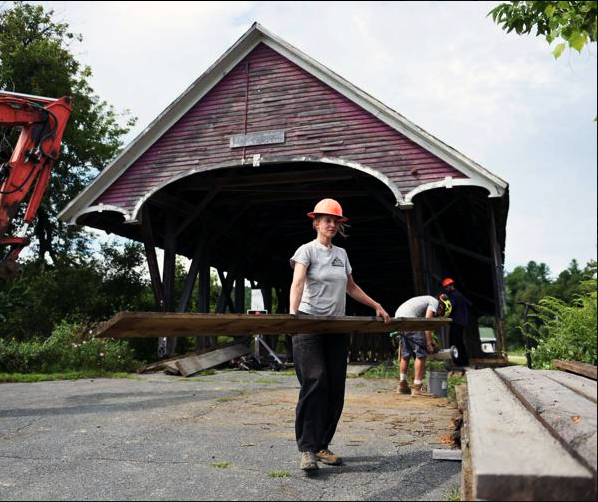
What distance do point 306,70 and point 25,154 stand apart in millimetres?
5957

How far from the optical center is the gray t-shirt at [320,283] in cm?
450

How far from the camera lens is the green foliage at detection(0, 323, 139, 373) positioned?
13234 mm

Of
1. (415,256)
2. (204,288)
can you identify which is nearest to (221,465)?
(415,256)

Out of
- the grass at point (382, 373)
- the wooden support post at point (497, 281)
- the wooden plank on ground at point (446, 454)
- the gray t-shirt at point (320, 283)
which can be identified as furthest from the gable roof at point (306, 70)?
the wooden plank on ground at point (446, 454)

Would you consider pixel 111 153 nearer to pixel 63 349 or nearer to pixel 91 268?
pixel 91 268

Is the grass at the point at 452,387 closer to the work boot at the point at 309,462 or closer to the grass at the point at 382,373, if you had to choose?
the grass at the point at 382,373

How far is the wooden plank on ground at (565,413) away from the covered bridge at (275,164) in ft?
28.1

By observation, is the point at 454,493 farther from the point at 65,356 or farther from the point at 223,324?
the point at 65,356

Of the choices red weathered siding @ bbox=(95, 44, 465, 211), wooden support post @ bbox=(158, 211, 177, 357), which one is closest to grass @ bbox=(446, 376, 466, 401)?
red weathered siding @ bbox=(95, 44, 465, 211)

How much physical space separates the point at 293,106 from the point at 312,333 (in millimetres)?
9829

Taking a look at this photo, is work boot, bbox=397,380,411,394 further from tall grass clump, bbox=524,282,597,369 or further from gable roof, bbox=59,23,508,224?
gable roof, bbox=59,23,508,224

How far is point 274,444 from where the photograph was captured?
5.13 meters

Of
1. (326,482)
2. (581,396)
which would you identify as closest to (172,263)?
(326,482)

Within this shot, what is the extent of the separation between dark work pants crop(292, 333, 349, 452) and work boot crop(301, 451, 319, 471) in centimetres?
4
